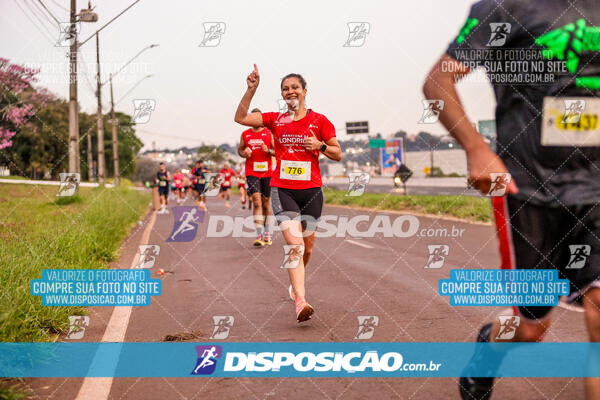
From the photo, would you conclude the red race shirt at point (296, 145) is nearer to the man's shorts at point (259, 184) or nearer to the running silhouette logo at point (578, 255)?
the running silhouette logo at point (578, 255)

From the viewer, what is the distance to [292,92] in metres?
5.40

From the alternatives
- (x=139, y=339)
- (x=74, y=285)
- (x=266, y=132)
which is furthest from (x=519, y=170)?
(x=266, y=132)

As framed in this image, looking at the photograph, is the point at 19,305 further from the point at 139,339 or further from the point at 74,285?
the point at 74,285

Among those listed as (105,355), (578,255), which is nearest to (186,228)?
(105,355)

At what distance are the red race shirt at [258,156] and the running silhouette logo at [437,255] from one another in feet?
9.66

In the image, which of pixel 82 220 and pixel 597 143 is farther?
pixel 82 220

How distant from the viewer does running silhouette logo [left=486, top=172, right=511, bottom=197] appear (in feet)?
7.46

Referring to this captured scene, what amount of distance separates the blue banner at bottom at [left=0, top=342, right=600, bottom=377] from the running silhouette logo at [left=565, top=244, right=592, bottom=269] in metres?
1.62

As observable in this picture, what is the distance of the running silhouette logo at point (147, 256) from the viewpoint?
9328 millimetres

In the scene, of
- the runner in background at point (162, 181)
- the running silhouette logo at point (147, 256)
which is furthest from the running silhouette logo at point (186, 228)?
the running silhouette logo at point (147, 256)

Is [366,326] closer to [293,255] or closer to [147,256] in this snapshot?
Result: [293,255]

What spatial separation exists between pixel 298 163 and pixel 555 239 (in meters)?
3.46

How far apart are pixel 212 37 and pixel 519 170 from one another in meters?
5.19

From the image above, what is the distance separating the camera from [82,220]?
11.2 m
